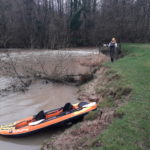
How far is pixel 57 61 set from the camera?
12.0 m

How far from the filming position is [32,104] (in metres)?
8.22

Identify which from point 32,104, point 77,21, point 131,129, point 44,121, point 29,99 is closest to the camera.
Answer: point 131,129

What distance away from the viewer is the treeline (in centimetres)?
3422

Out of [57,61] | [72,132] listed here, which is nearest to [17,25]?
[57,61]

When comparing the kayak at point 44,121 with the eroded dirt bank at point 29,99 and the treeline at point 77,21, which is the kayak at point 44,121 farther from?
the treeline at point 77,21

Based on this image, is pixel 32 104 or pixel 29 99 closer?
pixel 32 104

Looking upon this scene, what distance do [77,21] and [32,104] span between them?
107 ft

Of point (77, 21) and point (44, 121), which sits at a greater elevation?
point (77, 21)

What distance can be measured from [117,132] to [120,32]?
1283 inches

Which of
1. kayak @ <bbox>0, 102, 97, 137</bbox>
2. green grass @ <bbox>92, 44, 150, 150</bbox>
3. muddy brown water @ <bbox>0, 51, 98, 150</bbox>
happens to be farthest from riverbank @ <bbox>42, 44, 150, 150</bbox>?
muddy brown water @ <bbox>0, 51, 98, 150</bbox>

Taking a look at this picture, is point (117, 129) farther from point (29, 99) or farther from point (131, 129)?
point (29, 99)

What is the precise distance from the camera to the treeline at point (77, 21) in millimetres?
34219

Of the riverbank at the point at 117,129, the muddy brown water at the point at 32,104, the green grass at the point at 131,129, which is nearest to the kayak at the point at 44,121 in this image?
the muddy brown water at the point at 32,104

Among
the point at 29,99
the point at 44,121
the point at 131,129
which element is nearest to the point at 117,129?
the point at 131,129
